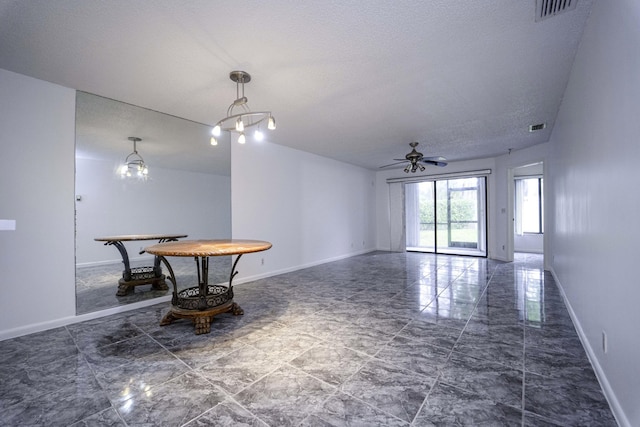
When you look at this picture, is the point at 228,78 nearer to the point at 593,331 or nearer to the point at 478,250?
the point at 593,331

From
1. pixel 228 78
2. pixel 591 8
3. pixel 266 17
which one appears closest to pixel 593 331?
pixel 591 8

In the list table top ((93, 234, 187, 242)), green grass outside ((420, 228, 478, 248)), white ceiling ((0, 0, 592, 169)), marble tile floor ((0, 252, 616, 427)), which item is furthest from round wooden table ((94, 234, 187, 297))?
green grass outside ((420, 228, 478, 248))

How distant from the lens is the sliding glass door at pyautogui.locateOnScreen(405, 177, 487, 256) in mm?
7473

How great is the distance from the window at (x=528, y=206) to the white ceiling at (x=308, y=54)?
4.54 meters

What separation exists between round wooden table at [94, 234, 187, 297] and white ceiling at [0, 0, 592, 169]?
1575 mm

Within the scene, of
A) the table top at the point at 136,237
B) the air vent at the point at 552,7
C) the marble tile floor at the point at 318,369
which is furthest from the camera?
the table top at the point at 136,237

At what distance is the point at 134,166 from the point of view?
3303 millimetres

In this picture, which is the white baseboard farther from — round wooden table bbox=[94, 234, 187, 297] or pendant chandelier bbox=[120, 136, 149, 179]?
pendant chandelier bbox=[120, 136, 149, 179]

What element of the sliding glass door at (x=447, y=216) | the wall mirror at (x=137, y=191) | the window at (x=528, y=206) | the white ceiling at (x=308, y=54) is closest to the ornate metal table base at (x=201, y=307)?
the wall mirror at (x=137, y=191)

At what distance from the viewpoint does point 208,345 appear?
227 centimetres

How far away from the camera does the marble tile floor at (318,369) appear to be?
1.45 meters

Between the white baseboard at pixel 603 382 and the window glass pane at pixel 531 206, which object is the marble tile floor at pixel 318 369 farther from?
the window glass pane at pixel 531 206

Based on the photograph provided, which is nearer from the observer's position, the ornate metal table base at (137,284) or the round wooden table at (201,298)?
the round wooden table at (201,298)

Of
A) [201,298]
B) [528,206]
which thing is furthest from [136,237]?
[528,206]
